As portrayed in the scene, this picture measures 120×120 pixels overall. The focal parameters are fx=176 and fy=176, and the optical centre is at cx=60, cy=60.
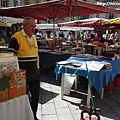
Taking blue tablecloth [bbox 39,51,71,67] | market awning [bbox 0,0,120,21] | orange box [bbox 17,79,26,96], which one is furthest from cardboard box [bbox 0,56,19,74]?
blue tablecloth [bbox 39,51,71,67]

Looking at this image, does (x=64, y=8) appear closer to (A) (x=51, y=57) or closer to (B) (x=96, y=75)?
(A) (x=51, y=57)

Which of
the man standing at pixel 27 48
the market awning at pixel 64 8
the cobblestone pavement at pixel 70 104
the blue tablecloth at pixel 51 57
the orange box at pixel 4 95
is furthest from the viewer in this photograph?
the blue tablecloth at pixel 51 57

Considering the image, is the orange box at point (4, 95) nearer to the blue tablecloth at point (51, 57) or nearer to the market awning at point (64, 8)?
the market awning at point (64, 8)

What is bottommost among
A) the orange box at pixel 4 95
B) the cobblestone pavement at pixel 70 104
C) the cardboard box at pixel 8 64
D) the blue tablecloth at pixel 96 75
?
the cobblestone pavement at pixel 70 104

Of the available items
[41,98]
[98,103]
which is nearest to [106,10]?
[98,103]

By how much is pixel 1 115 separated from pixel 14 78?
0.40m

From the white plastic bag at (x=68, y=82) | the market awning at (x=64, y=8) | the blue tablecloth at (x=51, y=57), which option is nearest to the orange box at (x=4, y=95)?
the market awning at (x=64, y=8)

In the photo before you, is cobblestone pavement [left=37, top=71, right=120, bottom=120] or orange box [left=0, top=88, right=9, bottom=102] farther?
cobblestone pavement [left=37, top=71, right=120, bottom=120]

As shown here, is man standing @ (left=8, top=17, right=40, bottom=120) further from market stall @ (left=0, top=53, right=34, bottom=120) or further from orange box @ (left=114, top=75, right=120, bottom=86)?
orange box @ (left=114, top=75, right=120, bottom=86)

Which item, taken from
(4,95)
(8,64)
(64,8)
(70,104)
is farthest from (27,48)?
(64,8)

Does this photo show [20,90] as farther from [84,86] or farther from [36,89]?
[84,86]

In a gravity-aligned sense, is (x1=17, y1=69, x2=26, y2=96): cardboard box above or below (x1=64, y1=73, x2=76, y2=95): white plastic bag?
above

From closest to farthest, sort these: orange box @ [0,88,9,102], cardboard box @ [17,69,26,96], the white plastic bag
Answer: orange box @ [0,88,9,102]
cardboard box @ [17,69,26,96]
the white plastic bag

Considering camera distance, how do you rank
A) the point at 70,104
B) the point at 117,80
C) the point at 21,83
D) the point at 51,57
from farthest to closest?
1. the point at 51,57
2. the point at 117,80
3. the point at 70,104
4. the point at 21,83
